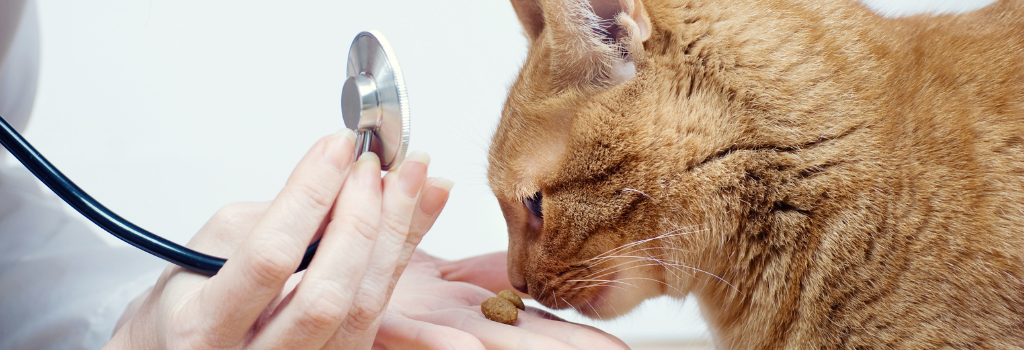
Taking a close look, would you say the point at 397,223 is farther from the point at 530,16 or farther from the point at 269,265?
the point at 530,16

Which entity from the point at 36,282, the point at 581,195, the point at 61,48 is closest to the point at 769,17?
the point at 581,195

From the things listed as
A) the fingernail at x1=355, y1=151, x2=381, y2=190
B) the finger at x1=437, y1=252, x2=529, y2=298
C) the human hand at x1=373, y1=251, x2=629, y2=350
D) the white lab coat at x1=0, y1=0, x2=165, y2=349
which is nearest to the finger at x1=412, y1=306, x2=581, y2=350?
the human hand at x1=373, y1=251, x2=629, y2=350

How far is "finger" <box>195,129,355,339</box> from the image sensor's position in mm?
667

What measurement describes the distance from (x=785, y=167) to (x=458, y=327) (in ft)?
1.72

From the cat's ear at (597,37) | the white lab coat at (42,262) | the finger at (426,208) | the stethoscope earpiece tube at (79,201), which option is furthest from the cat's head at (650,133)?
the white lab coat at (42,262)

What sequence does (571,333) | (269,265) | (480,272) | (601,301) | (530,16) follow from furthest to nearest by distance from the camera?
1. (480,272)
2. (530,16)
3. (601,301)
4. (571,333)
5. (269,265)

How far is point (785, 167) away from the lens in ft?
3.05

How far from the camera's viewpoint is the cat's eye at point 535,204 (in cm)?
109

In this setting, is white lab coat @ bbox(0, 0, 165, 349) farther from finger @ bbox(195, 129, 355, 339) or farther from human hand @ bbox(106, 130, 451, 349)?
finger @ bbox(195, 129, 355, 339)

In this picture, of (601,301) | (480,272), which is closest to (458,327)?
(601,301)

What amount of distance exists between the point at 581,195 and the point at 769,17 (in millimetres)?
395

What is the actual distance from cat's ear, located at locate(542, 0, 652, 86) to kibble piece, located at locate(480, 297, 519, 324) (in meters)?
0.37

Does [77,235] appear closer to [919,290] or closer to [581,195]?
[581,195]

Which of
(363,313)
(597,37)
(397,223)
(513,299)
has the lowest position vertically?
(513,299)
